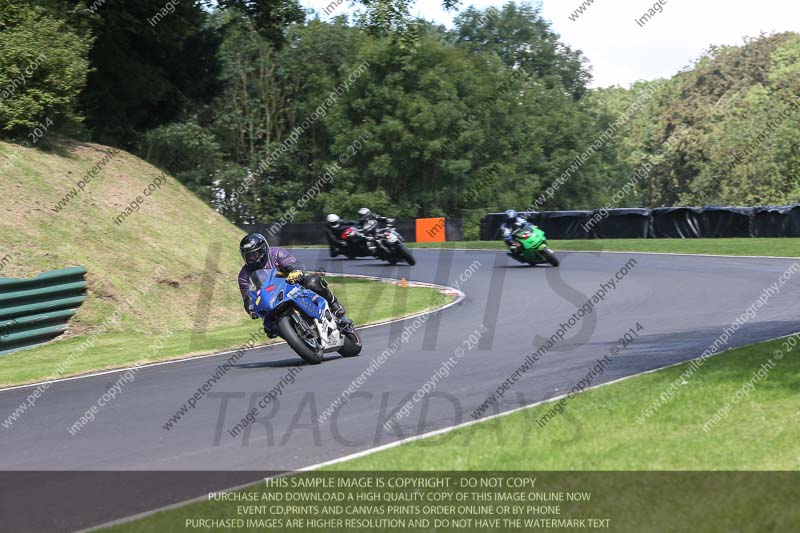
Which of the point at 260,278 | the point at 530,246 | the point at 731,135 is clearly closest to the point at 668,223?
the point at 530,246

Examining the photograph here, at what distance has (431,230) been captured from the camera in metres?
46.9

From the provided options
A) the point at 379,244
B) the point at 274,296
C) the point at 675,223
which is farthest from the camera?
the point at 675,223

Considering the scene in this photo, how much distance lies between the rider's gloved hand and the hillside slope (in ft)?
23.3

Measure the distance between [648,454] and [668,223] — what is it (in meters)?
34.6

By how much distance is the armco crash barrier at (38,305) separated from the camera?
17.2 metres

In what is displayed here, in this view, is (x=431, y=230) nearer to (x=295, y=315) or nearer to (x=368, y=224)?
(x=368, y=224)

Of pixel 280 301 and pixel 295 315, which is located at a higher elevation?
pixel 280 301

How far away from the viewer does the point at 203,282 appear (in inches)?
863

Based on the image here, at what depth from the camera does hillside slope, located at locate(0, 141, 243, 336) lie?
63.8ft

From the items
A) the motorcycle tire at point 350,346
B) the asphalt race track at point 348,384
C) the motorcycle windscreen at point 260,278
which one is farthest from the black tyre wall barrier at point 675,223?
the motorcycle windscreen at point 260,278

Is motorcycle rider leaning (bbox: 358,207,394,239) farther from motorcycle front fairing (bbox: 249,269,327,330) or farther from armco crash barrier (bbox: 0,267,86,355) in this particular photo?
motorcycle front fairing (bbox: 249,269,327,330)

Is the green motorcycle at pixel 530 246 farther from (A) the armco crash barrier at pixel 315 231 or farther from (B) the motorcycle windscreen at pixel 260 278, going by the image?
(A) the armco crash barrier at pixel 315 231

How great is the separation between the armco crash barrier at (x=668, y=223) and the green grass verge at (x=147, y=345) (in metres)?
18.3

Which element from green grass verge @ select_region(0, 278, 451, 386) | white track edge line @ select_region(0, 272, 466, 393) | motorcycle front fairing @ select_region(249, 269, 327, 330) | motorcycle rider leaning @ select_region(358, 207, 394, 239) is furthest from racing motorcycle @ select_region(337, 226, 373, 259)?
motorcycle front fairing @ select_region(249, 269, 327, 330)
